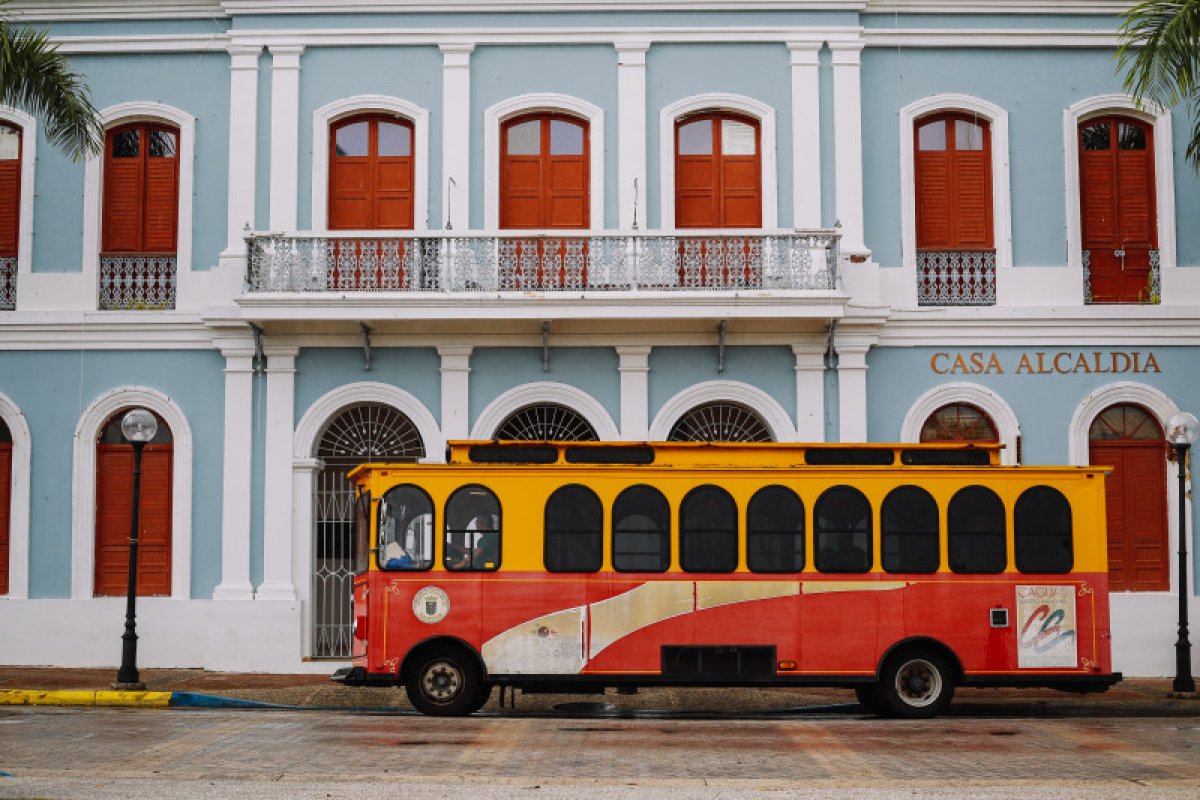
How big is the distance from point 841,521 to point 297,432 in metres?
8.28

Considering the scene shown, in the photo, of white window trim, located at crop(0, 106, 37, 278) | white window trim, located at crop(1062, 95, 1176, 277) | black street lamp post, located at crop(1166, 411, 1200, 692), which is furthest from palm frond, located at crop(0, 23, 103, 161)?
black street lamp post, located at crop(1166, 411, 1200, 692)

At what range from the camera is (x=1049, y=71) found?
2169cm

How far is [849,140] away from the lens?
69.9 feet

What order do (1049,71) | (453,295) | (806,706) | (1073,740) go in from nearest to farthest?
(1073,740)
(806,706)
(453,295)
(1049,71)

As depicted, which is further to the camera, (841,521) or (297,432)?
(297,432)

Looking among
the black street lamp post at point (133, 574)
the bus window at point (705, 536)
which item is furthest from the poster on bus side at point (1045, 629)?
the black street lamp post at point (133, 574)

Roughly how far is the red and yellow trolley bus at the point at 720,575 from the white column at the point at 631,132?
5963 mm

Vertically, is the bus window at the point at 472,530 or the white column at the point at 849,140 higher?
the white column at the point at 849,140

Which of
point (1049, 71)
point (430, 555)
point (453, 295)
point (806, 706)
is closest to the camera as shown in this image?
point (430, 555)

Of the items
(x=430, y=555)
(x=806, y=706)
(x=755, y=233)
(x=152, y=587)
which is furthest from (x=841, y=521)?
(x=152, y=587)

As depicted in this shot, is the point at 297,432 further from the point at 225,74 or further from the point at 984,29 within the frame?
the point at 984,29

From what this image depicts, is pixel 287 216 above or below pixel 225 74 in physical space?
below

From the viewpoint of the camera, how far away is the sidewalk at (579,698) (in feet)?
A: 57.0

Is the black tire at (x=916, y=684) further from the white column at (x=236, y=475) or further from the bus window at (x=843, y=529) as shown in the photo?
the white column at (x=236, y=475)
